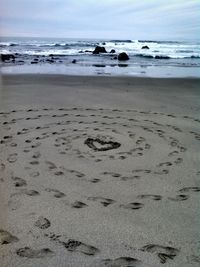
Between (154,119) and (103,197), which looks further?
(154,119)

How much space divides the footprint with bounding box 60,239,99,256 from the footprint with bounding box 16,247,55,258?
123mm

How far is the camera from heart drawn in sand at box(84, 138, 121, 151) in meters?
4.48

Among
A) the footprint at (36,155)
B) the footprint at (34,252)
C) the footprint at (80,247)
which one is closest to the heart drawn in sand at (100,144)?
the footprint at (36,155)

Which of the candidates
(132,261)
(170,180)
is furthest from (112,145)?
(132,261)

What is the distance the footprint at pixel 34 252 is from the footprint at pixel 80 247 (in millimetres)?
123

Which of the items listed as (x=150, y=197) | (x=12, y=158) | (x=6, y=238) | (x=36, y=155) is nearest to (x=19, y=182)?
(x=12, y=158)

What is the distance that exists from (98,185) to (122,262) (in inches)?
45.5

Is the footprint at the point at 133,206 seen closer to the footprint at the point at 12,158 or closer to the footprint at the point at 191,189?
the footprint at the point at 191,189

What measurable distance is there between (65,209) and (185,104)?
509 cm

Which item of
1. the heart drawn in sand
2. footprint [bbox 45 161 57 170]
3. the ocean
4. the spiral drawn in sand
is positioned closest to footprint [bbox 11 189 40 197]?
the spiral drawn in sand

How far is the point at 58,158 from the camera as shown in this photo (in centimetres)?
405

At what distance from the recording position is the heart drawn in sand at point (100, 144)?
448 cm

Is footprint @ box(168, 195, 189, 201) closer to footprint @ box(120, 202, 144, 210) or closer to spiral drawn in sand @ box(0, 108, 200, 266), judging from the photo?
spiral drawn in sand @ box(0, 108, 200, 266)

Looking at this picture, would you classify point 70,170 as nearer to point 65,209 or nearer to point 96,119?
point 65,209
